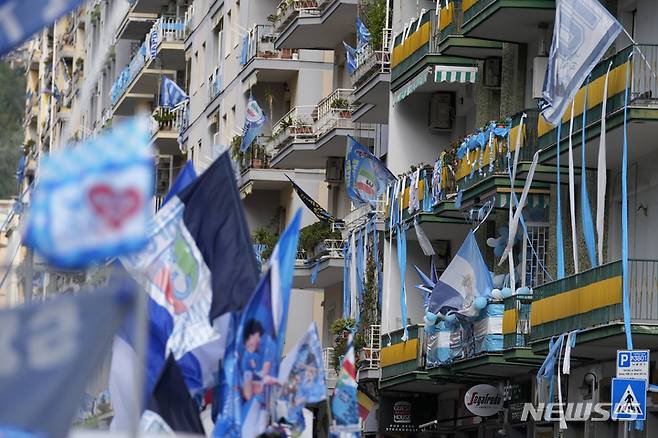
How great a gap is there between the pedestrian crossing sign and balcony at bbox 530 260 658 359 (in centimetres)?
433

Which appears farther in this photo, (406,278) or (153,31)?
(153,31)

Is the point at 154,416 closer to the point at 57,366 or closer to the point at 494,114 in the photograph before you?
the point at 57,366

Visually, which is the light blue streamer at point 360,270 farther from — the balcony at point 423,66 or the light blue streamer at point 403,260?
the balcony at point 423,66

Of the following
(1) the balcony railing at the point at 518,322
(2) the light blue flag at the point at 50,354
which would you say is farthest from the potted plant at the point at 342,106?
(2) the light blue flag at the point at 50,354

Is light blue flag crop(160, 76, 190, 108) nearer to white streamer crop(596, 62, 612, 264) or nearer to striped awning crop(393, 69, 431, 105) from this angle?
striped awning crop(393, 69, 431, 105)

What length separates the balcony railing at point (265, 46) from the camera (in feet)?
177

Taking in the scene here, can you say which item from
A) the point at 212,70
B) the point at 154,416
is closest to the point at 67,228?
the point at 154,416

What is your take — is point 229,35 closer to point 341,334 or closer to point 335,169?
point 335,169

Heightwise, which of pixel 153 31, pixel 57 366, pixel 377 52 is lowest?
pixel 57 366

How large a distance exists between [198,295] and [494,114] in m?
19.3

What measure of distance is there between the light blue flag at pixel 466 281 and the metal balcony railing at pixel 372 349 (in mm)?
6390

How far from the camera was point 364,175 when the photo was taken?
4269cm

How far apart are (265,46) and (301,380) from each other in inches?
1438

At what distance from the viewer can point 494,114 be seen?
3750 centimetres
